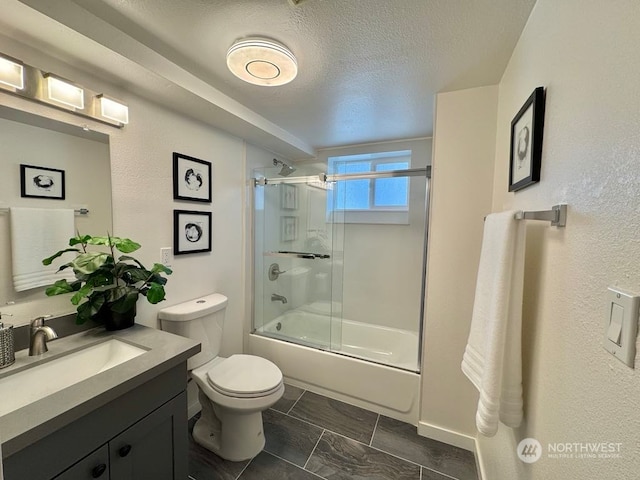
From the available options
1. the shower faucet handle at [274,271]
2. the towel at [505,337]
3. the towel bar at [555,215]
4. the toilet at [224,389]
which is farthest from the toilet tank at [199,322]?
the towel bar at [555,215]

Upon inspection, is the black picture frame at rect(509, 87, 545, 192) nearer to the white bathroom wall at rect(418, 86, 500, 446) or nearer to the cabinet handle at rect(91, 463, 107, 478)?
the white bathroom wall at rect(418, 86, 500, 446)

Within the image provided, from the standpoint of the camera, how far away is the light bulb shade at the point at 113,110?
53.2 inches

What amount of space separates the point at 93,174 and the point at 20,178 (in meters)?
0.28

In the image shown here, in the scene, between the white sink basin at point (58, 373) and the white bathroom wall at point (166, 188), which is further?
the white bathroom wall at point (166, 188)

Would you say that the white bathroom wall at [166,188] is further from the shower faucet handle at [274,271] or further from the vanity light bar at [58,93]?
the shower faucet handle at [274,271]

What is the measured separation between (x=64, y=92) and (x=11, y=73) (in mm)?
167

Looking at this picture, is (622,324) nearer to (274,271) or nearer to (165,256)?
(165,256)

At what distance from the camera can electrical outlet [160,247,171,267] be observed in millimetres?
1727

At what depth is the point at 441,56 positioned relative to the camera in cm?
132

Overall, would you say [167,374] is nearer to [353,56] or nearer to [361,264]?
[353,56]

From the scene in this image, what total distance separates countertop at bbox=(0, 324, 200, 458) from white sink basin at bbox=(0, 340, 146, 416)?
2cm

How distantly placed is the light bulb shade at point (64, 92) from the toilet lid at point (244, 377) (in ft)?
5.22

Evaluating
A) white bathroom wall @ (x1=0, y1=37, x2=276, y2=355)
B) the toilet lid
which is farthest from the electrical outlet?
the toilet lid

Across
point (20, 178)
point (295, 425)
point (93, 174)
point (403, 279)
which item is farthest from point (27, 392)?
point (403, 279)
